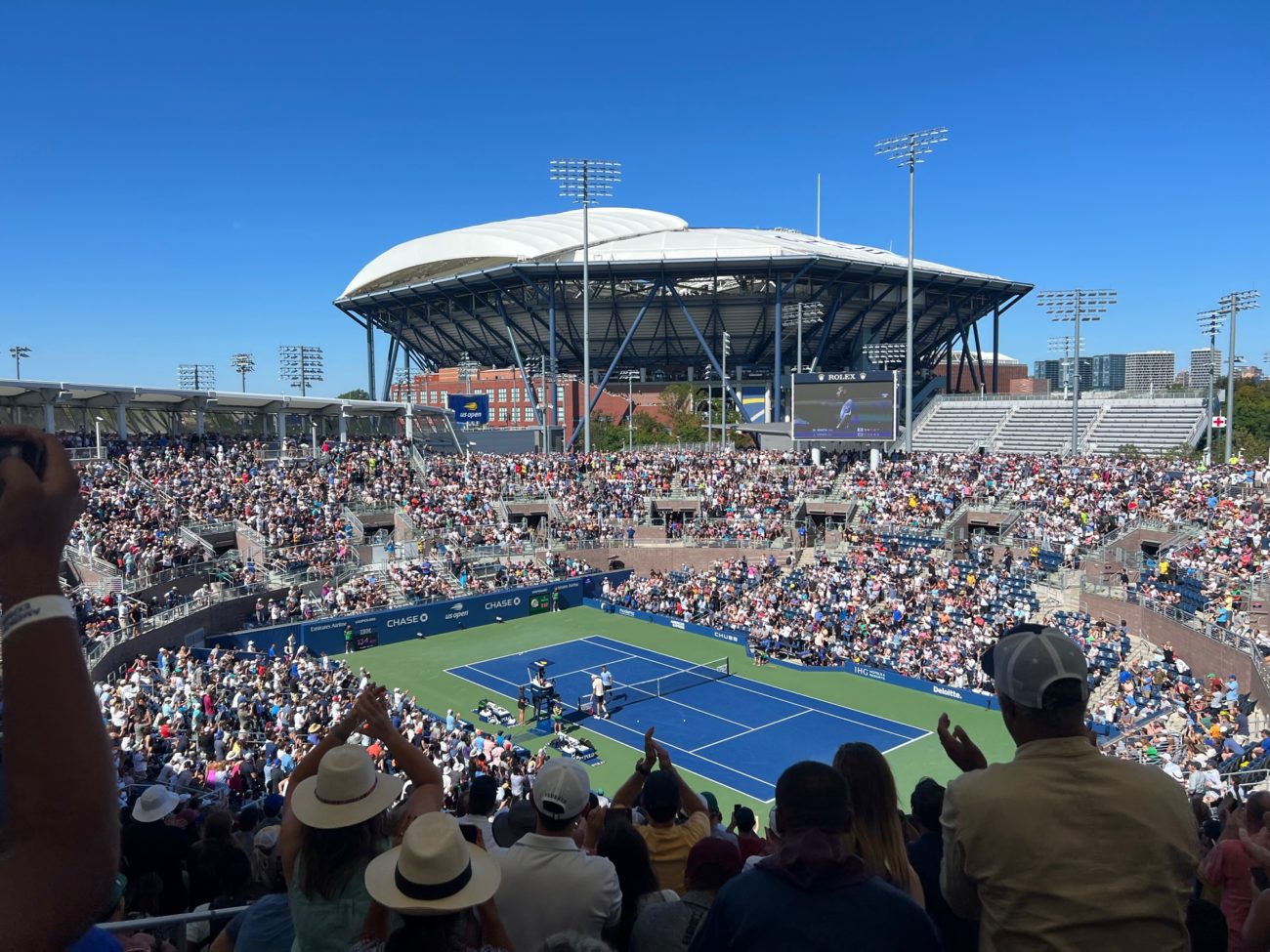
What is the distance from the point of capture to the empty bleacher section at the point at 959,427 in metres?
56.7

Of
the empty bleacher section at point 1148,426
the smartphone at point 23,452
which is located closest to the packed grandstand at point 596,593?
the smartphone at point 23,452

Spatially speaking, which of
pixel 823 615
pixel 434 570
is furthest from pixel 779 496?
pixel 434 570

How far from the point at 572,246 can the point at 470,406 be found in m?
16.2

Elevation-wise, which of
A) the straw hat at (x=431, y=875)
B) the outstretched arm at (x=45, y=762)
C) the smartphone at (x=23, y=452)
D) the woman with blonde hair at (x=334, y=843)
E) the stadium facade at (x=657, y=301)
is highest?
the stadium facade at (x=657, y=301)

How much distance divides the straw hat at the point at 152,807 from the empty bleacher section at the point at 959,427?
53557 mm

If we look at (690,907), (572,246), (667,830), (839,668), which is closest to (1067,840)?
(690,907)

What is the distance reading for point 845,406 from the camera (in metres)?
42.4

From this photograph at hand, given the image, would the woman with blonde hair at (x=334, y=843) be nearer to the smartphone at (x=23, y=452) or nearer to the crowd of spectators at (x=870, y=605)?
the smartphone at (x=23, y=452)

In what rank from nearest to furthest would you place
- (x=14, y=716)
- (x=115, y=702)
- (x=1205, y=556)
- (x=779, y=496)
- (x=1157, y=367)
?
(x=14, y=716) → (x=115, y=702) → (x=1205, y=556) → (x=779, y=496) → (x=1157, y=367)

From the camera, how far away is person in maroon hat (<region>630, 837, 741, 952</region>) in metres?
3.13

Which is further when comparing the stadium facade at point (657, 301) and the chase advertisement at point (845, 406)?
the stadium facade at point (657, 301)

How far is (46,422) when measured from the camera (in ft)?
112

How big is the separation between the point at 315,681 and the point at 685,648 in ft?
43.4

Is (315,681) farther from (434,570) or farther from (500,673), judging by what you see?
(434,570)
